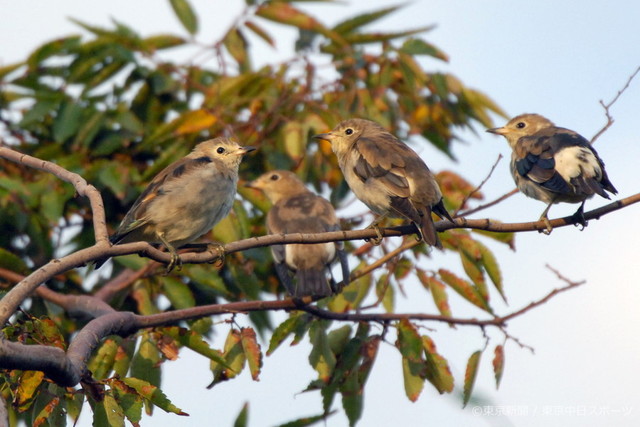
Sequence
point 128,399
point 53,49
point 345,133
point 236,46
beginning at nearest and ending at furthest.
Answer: point 128,399 < point 345,133 < point 53,49 < point 236,46

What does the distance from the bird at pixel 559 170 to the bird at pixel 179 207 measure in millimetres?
1909

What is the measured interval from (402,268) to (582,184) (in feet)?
4.16

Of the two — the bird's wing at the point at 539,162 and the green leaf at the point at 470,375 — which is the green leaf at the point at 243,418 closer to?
the green leaf at the point at 470,375

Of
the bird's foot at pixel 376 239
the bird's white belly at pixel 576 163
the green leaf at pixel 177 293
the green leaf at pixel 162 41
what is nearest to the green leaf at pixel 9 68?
the green leaf at pixel 162 41

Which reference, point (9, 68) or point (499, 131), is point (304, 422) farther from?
point (9, 68)

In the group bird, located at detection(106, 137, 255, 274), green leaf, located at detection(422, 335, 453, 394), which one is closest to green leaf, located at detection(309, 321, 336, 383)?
green leaf, located at detection(422, 335, 453, 394)

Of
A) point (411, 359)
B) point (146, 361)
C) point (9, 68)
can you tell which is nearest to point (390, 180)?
point (411, 359)

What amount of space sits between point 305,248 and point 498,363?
275cm

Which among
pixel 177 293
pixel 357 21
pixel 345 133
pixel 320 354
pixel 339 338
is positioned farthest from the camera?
pixel 357 21

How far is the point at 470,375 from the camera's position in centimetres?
504

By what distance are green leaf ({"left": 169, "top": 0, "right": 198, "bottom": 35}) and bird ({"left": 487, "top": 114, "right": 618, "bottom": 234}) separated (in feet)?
9.10

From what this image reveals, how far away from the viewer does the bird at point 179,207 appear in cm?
569

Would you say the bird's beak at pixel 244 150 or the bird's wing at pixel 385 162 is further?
the bird's beak at pixel 244 150

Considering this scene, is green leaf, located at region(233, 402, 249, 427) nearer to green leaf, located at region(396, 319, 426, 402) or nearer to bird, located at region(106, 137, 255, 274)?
green leaf, located at region(396, 319, 426, 402)
